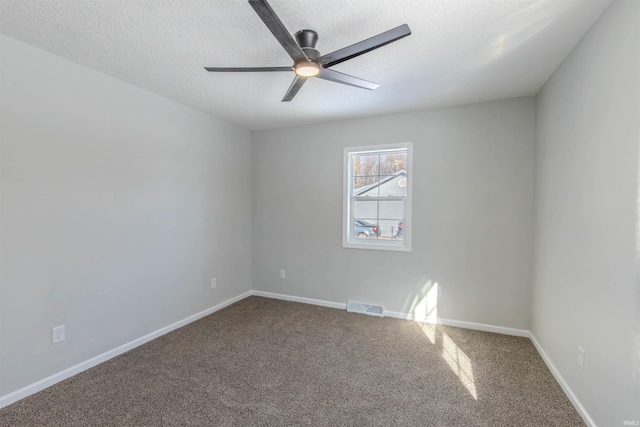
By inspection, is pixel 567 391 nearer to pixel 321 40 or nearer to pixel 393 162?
pixel 393 162

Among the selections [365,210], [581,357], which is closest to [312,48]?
[365,210]

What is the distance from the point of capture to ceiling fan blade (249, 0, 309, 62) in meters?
1.21

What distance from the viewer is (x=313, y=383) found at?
2.15 m

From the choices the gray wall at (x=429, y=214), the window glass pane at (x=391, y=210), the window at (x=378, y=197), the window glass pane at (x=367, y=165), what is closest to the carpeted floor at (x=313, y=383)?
the gray wall at (x=429, y=214)

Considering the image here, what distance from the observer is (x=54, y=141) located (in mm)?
2125

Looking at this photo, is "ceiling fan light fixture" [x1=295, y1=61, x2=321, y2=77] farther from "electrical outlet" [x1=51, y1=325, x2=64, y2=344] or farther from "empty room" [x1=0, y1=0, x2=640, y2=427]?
"electrical outlet" [x1=51, y1=325, x2=64, y2=344]

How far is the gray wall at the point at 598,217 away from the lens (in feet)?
4.53

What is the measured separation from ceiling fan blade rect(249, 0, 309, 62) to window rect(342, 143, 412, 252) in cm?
208

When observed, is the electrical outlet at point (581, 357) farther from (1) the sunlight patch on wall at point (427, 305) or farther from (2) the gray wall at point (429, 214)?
(1) the sunlight patch on wall at point (427, 305)

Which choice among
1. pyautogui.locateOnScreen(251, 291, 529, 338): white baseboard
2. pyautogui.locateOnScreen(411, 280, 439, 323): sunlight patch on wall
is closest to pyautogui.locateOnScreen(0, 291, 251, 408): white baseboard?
pyautogui.locateOnScreen(251, 291, 529, 338): white baseboard

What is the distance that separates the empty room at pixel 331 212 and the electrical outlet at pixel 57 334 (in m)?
0.01

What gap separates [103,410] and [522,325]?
3.67 metres

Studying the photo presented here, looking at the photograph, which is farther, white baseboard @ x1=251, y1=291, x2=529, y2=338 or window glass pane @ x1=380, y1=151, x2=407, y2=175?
window glass pane @ x1=380, y1=151, x2=407, y2=175

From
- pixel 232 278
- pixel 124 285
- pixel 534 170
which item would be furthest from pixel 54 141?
pixel 534 170
